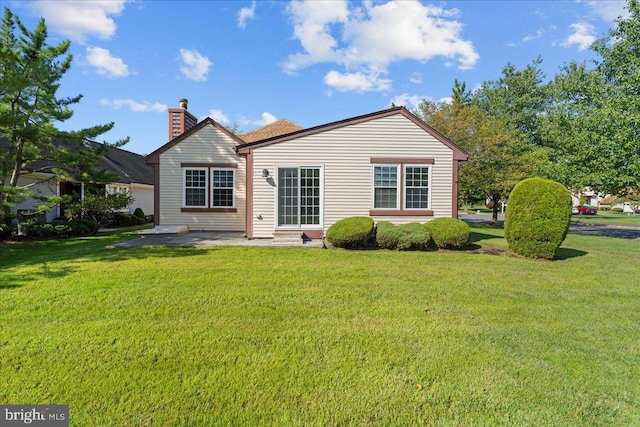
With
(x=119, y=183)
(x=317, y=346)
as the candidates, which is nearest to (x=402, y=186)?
(x=317, y=346)

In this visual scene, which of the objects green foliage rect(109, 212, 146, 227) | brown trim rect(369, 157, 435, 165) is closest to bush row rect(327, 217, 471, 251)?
brown trim rect(369, 157, 435, 165)

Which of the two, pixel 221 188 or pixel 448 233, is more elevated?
pixel 221 188

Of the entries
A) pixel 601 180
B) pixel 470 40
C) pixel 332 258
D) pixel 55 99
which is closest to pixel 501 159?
pixel 601 180

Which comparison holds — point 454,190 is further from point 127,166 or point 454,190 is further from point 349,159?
point 127,166

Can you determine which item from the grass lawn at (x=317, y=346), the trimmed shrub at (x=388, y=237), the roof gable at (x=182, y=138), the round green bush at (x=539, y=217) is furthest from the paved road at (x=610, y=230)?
the roof gable at (x=182, y=138)

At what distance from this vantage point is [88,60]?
1142 cm

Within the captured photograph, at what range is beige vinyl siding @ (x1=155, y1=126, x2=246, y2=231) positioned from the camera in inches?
517

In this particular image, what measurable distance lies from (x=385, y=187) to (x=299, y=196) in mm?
3120

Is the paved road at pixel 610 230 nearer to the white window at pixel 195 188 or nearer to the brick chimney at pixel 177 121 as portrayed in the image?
the white window at pixel 195 188

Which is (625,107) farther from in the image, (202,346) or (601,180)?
(202,346)

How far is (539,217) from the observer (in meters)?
8.31

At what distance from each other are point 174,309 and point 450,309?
166 inches

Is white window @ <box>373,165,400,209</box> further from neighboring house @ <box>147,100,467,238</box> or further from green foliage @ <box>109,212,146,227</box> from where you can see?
green foliage @ <box>109,212,146,227</box>

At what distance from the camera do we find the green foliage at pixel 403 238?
931 centimetres
